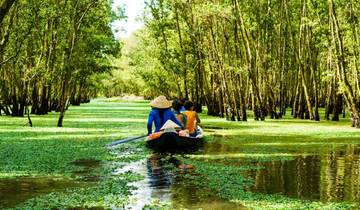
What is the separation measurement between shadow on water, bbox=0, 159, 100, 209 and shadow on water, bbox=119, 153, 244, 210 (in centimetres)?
119

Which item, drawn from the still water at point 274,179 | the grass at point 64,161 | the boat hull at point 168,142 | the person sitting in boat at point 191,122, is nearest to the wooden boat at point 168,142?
the boat hull at point 168,142

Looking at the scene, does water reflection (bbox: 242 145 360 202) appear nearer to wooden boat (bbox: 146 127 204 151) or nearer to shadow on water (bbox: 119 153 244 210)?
shadow on water (bbox: 119 153 244 210)

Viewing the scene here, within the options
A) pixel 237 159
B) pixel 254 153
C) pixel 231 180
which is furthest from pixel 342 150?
pixel 231 180

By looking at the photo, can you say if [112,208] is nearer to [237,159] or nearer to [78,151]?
[237,159]

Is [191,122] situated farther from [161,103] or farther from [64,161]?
[64,161]

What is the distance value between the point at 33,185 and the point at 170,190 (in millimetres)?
2893

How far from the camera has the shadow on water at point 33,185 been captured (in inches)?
384

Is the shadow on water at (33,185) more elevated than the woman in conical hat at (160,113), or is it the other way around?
the woman in conical hat at (160,113)

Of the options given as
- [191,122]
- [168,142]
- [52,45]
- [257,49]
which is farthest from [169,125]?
[52,45]

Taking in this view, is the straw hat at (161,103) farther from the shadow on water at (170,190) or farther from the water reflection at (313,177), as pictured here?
the water reflection at (313,177)

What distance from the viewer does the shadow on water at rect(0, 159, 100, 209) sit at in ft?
32.0

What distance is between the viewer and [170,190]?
10656mm

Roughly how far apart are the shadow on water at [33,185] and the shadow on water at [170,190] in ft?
3.90

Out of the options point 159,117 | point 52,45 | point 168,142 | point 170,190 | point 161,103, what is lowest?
point 170,190
